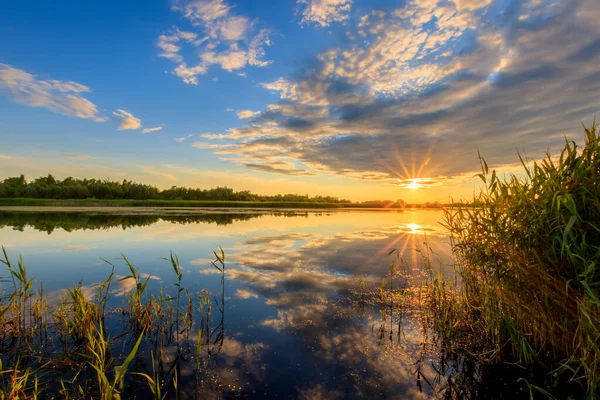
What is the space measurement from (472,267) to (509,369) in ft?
5.59

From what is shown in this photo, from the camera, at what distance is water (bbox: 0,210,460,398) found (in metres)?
4.15

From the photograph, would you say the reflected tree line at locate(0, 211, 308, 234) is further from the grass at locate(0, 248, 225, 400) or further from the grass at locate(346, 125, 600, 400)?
the grass at locate(346, 125, 600, 400)

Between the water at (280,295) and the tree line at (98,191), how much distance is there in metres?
60.6

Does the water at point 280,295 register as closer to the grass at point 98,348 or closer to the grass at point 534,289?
the grass at point 98,348

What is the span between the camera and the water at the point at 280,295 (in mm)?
4148

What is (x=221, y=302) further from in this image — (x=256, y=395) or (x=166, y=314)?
(x=256, y=395)

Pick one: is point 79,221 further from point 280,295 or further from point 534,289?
point 534,289

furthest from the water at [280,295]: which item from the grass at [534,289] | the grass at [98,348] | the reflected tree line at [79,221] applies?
the reflected tree line at [79,221]

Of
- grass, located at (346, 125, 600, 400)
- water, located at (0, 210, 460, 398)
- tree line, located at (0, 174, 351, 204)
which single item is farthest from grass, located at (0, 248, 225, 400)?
tree line, located at (0, 174, 351, 204)

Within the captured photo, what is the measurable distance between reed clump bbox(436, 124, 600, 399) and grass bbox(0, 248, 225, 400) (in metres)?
4.99

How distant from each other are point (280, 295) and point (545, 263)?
5.89 metres

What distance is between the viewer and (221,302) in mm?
7078

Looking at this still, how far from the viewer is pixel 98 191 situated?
70125 millimetres

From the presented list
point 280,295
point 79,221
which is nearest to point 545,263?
point 280,295
